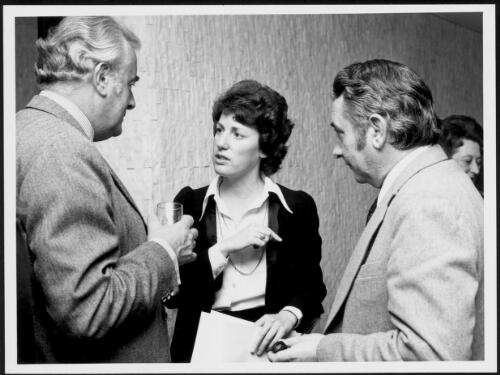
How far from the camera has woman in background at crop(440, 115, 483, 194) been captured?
5.75 feet

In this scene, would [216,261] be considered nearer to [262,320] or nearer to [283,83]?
[262,320]

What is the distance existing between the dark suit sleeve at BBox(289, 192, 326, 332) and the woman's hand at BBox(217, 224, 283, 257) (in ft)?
0.34

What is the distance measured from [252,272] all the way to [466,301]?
2.03 ft

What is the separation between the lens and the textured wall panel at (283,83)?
5.57 ft

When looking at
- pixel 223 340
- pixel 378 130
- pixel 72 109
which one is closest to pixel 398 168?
pixel 378 130

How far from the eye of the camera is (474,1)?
5.97 ft

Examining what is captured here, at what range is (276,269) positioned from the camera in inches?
68.0

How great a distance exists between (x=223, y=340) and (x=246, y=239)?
316 millimetres

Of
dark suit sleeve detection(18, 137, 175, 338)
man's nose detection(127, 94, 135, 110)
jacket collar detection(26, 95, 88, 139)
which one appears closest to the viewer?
dark suit sleeve detection(18, 137, 175, 338)

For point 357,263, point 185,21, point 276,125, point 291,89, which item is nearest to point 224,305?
point 357,263

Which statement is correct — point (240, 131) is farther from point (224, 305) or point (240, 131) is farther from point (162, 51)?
point (224, 305)

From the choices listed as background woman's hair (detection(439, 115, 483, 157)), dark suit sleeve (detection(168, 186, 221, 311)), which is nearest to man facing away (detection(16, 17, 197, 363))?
dark suit sleeve (detection(168, 186, 221, 311))

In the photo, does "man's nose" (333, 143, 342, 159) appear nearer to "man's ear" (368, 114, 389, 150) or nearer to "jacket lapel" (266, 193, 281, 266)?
"man's ear" (368, 114, 389, 150)

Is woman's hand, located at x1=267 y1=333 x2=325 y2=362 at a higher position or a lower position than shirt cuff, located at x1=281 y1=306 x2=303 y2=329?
lower
